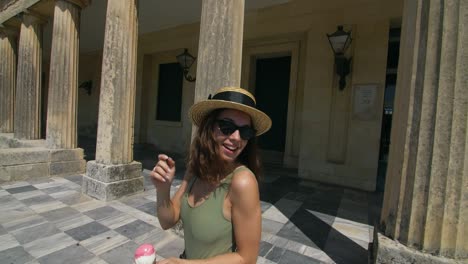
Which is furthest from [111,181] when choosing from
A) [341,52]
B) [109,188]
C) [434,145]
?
[341,52]

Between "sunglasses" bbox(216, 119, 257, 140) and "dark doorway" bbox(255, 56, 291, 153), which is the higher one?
"dark doorway" bbox(255, 56, 291, 153)

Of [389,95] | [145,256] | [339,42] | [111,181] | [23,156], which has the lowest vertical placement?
[111,181]

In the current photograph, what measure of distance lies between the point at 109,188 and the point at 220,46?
2999 millimetres

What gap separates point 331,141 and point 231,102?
17.4 ft

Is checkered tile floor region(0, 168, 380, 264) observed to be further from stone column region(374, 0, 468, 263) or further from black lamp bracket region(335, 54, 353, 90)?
black lamp bracket region(335, 54, 353, 90)

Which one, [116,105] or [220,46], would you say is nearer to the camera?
[220,46]

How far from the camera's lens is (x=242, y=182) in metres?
1.06

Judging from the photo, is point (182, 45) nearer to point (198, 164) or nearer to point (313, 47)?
point (313, 47)

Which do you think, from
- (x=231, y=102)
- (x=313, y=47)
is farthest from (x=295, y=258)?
(x=313, y=47)

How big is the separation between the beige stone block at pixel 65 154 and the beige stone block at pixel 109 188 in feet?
5.34

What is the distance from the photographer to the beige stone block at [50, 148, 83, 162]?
5.20m

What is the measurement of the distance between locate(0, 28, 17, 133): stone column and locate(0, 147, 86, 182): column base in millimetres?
3755

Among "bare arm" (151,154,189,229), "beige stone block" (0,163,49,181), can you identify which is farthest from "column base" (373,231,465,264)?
"beige stone block" (0,163,49,181)

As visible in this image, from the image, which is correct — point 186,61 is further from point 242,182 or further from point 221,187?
point 242,182
